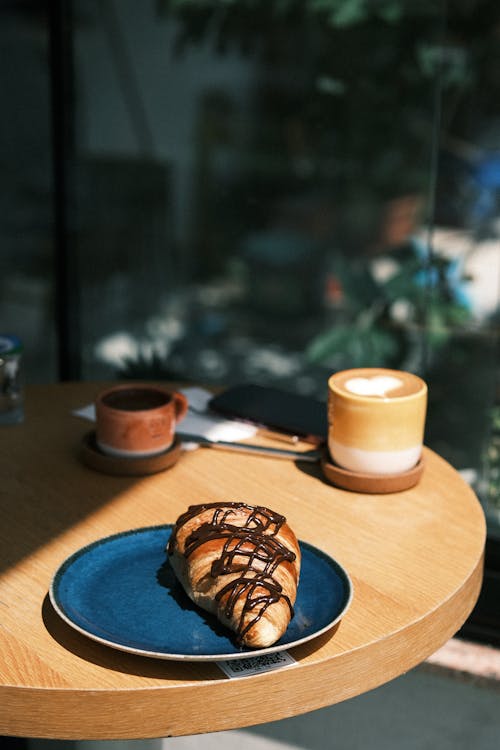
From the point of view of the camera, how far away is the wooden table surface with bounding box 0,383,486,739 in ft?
3.32

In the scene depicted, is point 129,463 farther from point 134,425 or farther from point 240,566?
point 240,566

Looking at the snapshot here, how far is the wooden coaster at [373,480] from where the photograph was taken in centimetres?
143

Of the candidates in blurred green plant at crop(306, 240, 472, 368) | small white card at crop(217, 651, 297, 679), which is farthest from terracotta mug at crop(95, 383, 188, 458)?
blurred green plant at crop(306, 240, 472, 368)

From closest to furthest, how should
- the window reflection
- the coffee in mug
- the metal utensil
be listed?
the coffee in mug
the metal utensil
the window reflection

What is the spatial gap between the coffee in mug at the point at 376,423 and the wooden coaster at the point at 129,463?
250mm

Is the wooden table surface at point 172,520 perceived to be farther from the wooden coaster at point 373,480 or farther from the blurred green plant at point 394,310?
the blurred green plant at point 394,310

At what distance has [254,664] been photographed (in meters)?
1.04

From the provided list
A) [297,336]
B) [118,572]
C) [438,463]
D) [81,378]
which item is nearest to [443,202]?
[297,336]

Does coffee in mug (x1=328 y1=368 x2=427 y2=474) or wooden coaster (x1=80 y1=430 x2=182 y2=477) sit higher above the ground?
coffee in mug (x1=328 y1=368 x2=427 y2=474)

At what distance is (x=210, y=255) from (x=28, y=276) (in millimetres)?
612

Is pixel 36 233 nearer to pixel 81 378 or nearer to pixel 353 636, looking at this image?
pixel 81 378

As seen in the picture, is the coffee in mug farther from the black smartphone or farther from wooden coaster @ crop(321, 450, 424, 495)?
the black smartphone

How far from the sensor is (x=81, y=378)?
3.00 m

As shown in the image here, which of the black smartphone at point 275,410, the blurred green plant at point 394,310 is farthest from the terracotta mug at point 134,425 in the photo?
the blurred green plant at point 394,310
